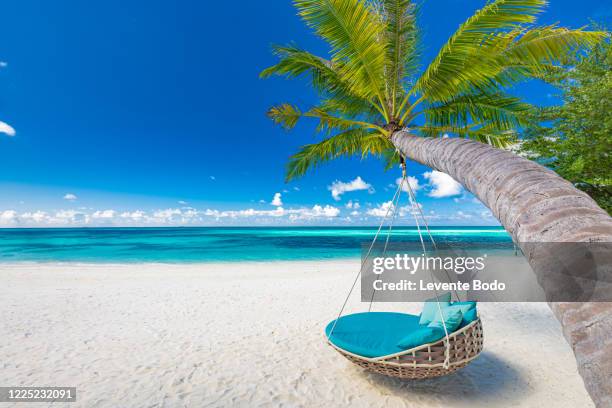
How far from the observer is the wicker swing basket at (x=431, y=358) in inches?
88.4

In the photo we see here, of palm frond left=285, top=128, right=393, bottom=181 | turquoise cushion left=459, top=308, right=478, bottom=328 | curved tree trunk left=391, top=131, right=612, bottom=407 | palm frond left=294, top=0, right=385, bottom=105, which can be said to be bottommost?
turquoise cushion left=459, top=308, right=478, bottom=328

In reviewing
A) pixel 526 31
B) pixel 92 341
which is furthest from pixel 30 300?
pixel 526 31

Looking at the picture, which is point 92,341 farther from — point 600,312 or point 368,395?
point 600,312

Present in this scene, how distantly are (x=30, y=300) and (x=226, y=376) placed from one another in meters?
5.17

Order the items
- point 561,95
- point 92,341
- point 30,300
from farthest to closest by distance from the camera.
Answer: point 30,300, point 561,95, point 92,341

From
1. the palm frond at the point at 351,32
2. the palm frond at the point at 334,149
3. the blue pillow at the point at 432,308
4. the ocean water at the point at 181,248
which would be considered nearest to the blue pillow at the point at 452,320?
the blue pillow at the point at 432,308

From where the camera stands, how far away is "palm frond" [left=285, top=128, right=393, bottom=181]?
4.88m

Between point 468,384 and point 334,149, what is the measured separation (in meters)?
3.70

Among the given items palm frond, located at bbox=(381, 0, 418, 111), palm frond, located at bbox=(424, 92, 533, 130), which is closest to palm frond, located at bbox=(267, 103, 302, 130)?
palm frond, located at bbox=(381, 0, 418, 111)

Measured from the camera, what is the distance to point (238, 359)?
128 inches

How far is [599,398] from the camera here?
0.68m

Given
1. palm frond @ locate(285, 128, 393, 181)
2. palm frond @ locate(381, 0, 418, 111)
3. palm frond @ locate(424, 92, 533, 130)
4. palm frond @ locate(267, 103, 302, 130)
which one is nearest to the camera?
palm frond @ locate(381, 0, 418, 111)

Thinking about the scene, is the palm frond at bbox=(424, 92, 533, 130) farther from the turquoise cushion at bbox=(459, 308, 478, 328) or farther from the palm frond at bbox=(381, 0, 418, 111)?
the turquoise cushion at bbox=(459, 308, 478, 328)

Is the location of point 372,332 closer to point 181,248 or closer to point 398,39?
point 398,39
